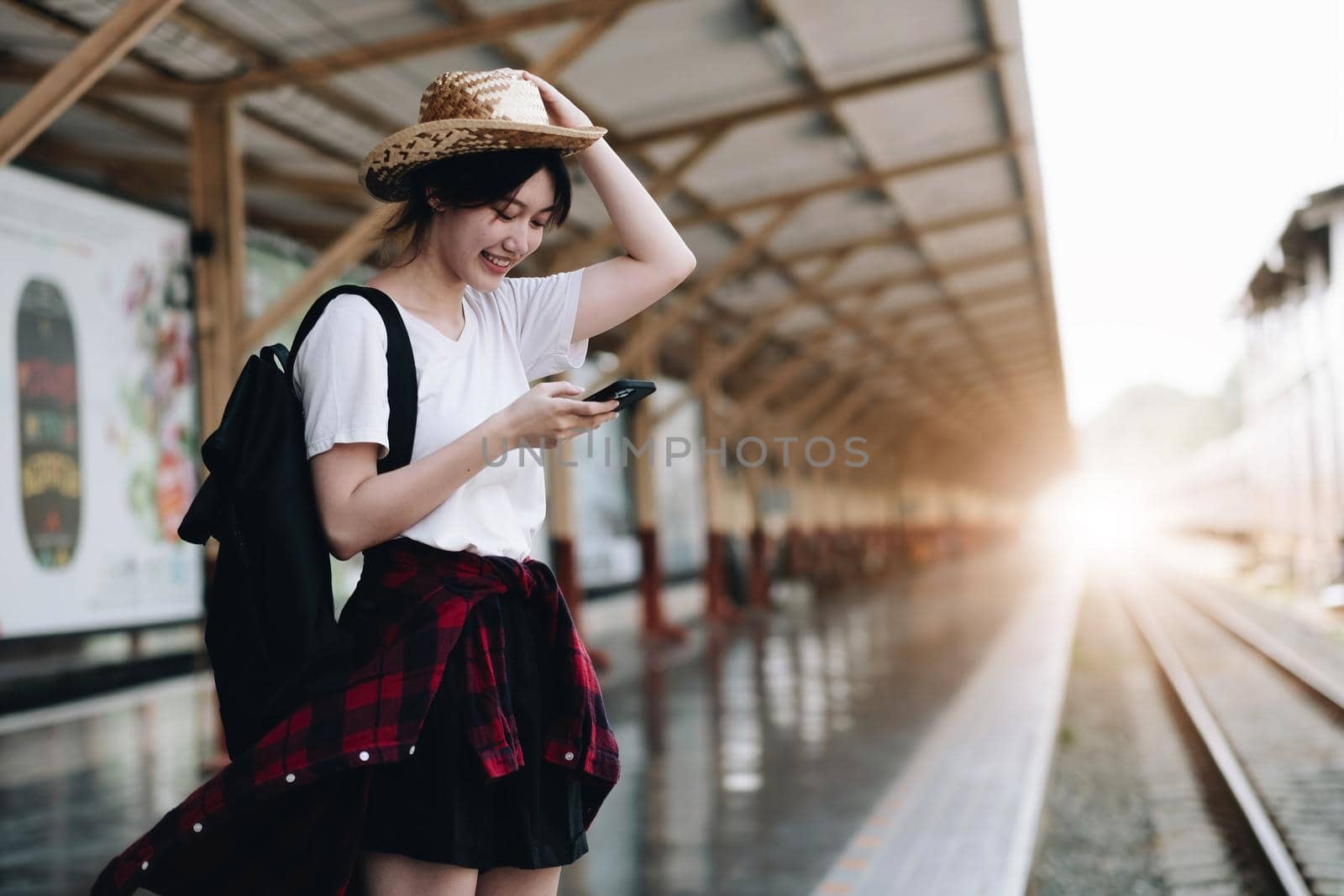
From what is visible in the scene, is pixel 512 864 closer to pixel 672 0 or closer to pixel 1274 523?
pixel 672 0

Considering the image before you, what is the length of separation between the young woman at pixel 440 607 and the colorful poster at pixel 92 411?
6.06 meters

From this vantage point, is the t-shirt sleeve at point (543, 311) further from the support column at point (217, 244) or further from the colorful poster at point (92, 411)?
the colorful poster at point (92, 411)

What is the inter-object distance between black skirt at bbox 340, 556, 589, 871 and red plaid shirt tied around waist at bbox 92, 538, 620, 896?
2 centimetres

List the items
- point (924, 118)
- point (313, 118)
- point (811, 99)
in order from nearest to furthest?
point (313, 118), point (811, 99), point (924, 118)

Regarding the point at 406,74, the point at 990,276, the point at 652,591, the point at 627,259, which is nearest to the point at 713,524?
the point at 652,591

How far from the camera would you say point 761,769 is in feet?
21.5

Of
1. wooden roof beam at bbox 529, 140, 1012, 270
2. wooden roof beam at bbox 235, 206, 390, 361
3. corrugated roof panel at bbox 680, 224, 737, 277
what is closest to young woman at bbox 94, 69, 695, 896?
wooden roof beam at bbox 235, 206, 390, 361

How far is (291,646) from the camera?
4.70 ft

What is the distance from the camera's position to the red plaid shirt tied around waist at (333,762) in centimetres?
142

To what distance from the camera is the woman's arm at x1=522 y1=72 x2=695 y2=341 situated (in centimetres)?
175

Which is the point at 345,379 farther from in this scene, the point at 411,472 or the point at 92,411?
the point at 92,411

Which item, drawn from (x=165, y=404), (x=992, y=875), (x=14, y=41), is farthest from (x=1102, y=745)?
(x=14, y=41)

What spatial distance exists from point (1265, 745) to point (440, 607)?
8.36 m

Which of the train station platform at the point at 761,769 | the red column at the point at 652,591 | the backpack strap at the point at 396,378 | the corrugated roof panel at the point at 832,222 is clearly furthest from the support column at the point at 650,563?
the backpack strap at the point at 396,378
